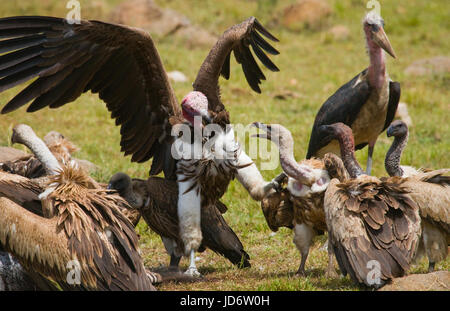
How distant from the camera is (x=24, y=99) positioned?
190 inches

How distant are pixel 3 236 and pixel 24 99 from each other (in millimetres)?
978

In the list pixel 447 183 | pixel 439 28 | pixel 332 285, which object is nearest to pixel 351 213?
pixel 332 285

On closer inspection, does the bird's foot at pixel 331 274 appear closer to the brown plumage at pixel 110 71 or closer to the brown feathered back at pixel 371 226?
the brown feathered back at pixel 371 226

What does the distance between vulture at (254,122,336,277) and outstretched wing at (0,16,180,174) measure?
1026 millimetres

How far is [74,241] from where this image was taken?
442 centimetres

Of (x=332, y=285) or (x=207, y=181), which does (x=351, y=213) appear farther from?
(x=207, y=181)

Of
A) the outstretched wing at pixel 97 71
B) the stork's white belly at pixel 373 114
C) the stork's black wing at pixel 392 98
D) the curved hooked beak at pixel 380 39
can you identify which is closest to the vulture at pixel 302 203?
the outstretched wing at pixel 97 71

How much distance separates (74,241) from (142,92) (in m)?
1.63

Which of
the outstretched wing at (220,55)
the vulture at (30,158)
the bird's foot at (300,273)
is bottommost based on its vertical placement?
the bird's foot at (300,273)

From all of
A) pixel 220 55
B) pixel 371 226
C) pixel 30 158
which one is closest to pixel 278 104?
pixel 30 158

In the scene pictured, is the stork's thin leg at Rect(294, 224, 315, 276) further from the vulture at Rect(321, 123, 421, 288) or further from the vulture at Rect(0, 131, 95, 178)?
the vulture at Rect(0, 131, 95, 178)

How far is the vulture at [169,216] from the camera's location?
18.1ft

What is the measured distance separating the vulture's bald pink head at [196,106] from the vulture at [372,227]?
44.1 inches

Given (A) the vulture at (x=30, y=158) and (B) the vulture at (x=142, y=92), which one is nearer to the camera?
(B) the vulture at (x=142, y=92)
